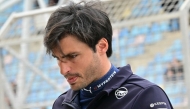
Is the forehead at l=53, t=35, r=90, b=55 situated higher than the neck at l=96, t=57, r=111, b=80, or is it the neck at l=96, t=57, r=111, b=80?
the forehead at l=53, t=35, r=90, b=55

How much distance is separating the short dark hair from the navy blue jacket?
0.13 meters

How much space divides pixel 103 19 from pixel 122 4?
195 cm

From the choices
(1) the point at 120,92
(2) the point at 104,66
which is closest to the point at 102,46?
(2) the point at 104,66

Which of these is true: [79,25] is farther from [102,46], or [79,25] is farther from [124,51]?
[124,51]

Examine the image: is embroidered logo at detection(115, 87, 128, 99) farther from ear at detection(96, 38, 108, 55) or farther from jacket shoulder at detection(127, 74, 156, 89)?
ear at detection(96, 38, 108, 55)

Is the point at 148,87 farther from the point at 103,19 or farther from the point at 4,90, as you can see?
the point at 4,90

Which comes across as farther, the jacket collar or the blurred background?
the blurred background

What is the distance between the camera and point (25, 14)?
373 centimetres

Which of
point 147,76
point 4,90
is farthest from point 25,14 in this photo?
point 147,76

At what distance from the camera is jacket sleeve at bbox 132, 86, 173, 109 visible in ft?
4.97

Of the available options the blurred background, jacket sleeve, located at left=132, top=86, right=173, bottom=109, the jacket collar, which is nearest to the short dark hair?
the jacket collar

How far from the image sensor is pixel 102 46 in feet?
5.50

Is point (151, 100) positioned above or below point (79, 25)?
below

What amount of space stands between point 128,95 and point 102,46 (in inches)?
7.9
